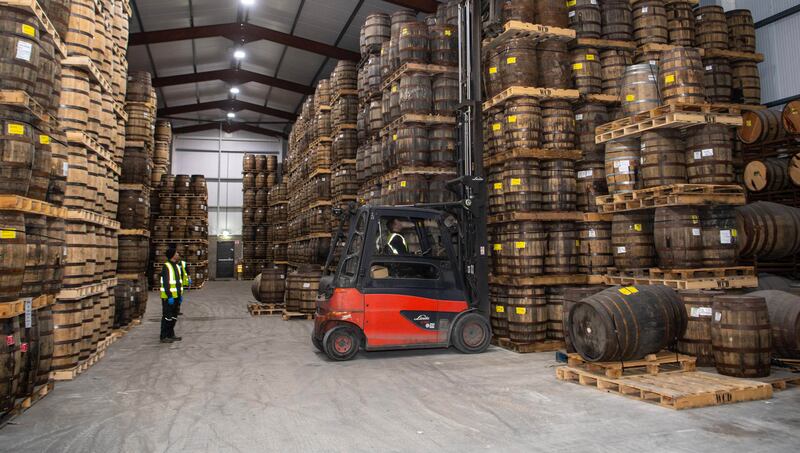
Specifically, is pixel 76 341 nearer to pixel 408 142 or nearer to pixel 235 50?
pixel 408 142

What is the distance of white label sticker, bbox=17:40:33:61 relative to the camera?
468cm

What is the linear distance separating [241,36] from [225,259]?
56.2 feet

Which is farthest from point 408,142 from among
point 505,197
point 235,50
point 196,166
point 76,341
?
point 196,166

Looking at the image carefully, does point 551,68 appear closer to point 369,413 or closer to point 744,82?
point 744,82

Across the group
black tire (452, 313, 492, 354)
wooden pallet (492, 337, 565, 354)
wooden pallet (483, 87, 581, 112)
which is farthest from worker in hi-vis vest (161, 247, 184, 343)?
wooden pallet (483, 87, 581, 112)

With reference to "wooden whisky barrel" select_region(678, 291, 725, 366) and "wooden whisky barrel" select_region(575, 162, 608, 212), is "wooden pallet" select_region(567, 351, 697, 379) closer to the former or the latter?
"wooden whisky barrel" select_region(678, 291, 725, 366)

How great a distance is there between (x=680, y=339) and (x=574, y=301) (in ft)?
4.39

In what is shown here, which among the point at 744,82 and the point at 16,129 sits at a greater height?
the point at 744,82

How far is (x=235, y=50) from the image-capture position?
22.3 metres

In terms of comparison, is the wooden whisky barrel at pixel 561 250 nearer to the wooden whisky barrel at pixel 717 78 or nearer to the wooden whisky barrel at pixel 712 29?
the wooden whisky barrel at pixel 717 78

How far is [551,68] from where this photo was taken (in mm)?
8555

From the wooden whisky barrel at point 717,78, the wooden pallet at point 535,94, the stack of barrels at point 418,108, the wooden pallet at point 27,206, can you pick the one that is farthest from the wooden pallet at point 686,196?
the wooden pallet at point 27,206

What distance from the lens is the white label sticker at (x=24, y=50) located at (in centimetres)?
468

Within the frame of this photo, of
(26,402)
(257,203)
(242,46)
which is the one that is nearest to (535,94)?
(26,402)
